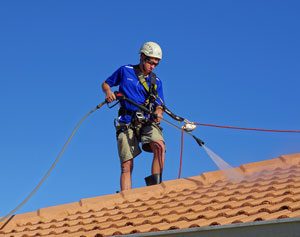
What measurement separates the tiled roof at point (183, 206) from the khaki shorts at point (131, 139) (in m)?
0.81

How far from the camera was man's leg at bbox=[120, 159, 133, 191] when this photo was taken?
883cm

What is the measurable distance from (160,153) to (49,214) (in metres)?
1.83

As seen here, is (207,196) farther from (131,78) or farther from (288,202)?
(131,78)

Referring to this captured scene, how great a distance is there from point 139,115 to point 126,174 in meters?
0.92

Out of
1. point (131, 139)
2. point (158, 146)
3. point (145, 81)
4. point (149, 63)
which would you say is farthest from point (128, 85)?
point (158, 146)

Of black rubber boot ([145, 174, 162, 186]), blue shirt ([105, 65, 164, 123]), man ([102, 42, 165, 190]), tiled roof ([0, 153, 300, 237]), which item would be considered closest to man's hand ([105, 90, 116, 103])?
man ([102, 42, 165, 190])

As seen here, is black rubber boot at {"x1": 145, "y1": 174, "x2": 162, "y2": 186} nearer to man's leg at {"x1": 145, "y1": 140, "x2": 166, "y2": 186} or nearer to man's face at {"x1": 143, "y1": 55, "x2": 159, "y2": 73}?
man's leg at {"x1": 145, "y1": 140, "x2": 166, "y2": 186}

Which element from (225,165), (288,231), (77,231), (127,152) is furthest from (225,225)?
(127,152)

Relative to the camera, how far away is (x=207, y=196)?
7.20 metres

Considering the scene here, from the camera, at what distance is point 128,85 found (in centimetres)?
885

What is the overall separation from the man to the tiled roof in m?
0.70

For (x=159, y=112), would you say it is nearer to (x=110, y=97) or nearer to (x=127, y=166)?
(x=110, y=97)

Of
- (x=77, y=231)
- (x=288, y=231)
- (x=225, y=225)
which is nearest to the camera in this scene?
(x=288, y=231)

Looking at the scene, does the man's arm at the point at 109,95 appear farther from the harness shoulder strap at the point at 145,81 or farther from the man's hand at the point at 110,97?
the harness shoulder strap at the point at 145,81
